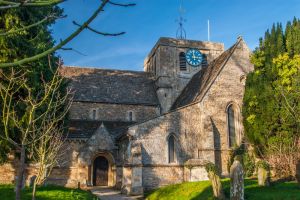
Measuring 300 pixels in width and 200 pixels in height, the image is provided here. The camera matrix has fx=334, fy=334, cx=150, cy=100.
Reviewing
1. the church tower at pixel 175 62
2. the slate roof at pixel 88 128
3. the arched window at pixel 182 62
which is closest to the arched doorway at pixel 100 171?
the slate roof at pixel 88 128

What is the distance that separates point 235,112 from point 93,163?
1155cm

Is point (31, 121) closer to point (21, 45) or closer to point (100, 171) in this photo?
point (21, 45)

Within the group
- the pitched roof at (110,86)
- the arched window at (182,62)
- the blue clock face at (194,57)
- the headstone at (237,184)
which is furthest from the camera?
the blue clock face at (194,57)

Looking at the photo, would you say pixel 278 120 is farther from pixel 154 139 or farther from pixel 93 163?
pixel 93 163

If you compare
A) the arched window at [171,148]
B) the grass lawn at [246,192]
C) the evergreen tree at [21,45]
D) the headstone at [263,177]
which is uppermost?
the evergreen tree at [21,45]

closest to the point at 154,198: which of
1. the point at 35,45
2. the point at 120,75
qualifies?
the point at 35,45

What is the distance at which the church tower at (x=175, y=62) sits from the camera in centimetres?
3244

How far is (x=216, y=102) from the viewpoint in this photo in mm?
24469

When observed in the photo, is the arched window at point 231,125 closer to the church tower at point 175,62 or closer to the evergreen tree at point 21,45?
the church tower at point 175,62

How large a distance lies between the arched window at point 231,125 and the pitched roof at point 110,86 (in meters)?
8.60

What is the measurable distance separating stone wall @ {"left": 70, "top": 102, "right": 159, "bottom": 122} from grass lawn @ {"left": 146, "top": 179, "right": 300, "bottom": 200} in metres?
11.1

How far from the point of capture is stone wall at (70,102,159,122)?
97.3 ft

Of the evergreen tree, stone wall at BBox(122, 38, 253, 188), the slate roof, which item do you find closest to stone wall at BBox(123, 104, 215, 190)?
stone wall at BBox(122, 38, 253, 188)

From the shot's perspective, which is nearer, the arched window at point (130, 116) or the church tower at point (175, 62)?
the arched window at point (130, 116)
